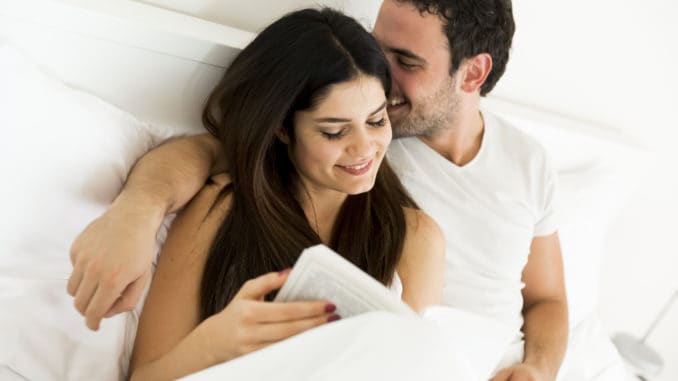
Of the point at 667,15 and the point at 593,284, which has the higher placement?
the point at 667,15

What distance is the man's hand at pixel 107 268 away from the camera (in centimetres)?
81

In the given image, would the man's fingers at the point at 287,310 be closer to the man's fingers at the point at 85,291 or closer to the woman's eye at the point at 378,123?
the man's fingers at the point at 85,291

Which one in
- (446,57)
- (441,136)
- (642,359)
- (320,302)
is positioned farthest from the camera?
(642,359)

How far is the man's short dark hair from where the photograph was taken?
1.27 meters

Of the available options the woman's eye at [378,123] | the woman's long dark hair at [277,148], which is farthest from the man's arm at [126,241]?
the woman's eye at [378,123]

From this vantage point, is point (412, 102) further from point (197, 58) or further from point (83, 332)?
point (83, 332)

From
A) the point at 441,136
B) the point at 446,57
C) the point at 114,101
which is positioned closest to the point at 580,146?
the point at 441,136

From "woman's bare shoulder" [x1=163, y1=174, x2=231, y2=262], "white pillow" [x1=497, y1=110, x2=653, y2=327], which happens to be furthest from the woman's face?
"white pillow" [x1=497, y1=110, x2=653, y2=327]

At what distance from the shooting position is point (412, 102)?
1.33 meters

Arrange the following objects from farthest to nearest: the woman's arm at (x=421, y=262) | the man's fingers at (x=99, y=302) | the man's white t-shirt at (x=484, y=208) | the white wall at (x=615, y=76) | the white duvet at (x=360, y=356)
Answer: the white wall at (x=615, y=76) → the man's white t-shirt at (x=484, y=208) → the woman's arm at (x=421, y=262) → the man's fingers at (x=99, y=302) → the white duvet at (x=360, y=356)

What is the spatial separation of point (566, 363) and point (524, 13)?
0.91 metres

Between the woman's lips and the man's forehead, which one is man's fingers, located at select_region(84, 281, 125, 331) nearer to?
the woman's lips

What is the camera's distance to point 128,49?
1.30m

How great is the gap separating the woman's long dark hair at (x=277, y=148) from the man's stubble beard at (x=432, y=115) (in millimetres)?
197
